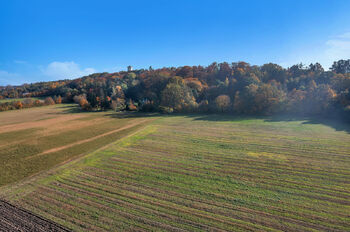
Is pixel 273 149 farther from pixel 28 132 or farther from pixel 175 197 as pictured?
pixel 28 132

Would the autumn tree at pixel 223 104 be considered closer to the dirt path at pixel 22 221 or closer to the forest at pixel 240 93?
the forest at pixel 240 93

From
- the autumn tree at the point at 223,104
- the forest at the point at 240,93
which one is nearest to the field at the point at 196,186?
the forest at the point at 240,93

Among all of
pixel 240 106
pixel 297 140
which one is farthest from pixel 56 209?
pixel 240 106

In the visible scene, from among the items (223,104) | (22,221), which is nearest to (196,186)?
(22,221)

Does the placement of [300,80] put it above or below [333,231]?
above

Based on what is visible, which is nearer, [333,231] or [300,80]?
[333,231]
